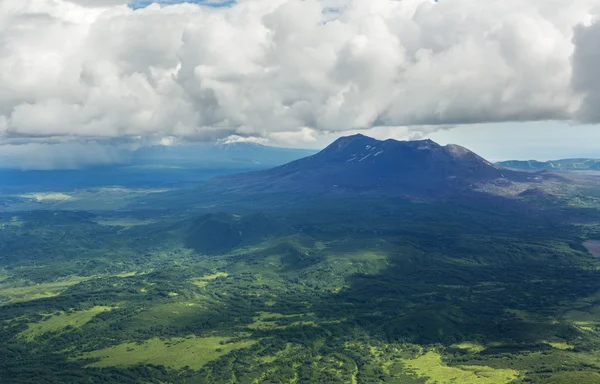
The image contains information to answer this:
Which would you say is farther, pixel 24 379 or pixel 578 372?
→ pixel 24 379

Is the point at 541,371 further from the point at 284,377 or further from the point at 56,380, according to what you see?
the point at 56,380

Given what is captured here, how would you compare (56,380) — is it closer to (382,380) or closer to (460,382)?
(382,380)

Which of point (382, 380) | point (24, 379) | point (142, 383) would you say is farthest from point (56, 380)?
point (382, 380)

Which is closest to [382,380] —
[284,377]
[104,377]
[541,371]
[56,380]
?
[284,377]

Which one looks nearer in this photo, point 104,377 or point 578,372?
point 578,372

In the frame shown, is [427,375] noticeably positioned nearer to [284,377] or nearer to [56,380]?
[284,377]

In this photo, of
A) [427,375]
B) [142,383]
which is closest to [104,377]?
[142,383]

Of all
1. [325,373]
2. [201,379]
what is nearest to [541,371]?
[325,373]
